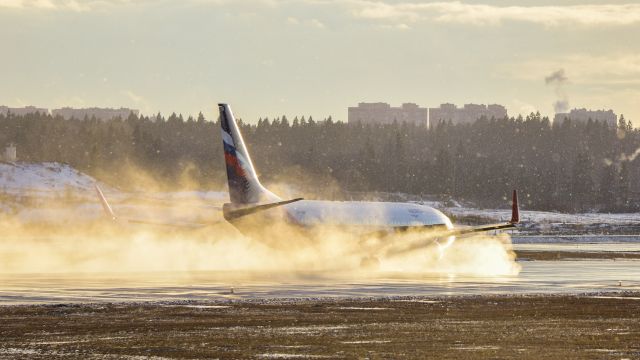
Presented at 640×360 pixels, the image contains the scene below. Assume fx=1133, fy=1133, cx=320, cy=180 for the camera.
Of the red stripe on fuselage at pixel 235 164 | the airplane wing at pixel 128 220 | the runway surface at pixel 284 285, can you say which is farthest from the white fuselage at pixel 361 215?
the airplane wing at pixel 128 220

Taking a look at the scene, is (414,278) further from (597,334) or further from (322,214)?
(597,334)

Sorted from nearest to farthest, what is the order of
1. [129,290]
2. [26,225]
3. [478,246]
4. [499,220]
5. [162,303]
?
[162,303]
[129,290]
[478,246]
[26,225]
[499,220]

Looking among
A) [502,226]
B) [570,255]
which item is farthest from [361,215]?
[570,255]

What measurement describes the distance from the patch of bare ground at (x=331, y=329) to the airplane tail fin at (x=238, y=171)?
2361cm

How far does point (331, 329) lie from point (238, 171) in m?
33.8

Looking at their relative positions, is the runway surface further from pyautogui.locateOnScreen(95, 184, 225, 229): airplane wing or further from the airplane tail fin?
pyautogui.locateOnScreen(95, 184, 225, 229): airplane wing

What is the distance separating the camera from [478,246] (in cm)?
9375

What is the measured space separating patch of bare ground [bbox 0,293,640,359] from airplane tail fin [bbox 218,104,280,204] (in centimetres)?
2361

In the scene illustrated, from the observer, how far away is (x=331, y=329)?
3453 cm

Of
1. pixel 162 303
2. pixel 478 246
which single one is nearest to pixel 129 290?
pixel 162 303

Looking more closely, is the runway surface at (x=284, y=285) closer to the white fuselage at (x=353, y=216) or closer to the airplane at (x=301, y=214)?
the airplane at (x=301, y=214)

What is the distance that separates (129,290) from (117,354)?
782 inches

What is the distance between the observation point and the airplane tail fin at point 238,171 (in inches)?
2648

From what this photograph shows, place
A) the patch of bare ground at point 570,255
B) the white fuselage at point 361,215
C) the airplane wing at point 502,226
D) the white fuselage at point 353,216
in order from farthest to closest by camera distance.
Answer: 1. the patch of bare ground at point 570,255
2. the white fuselage at point 361,215
3. the white fuselage at point 353,216
4. the airplane wing at point 502,226
